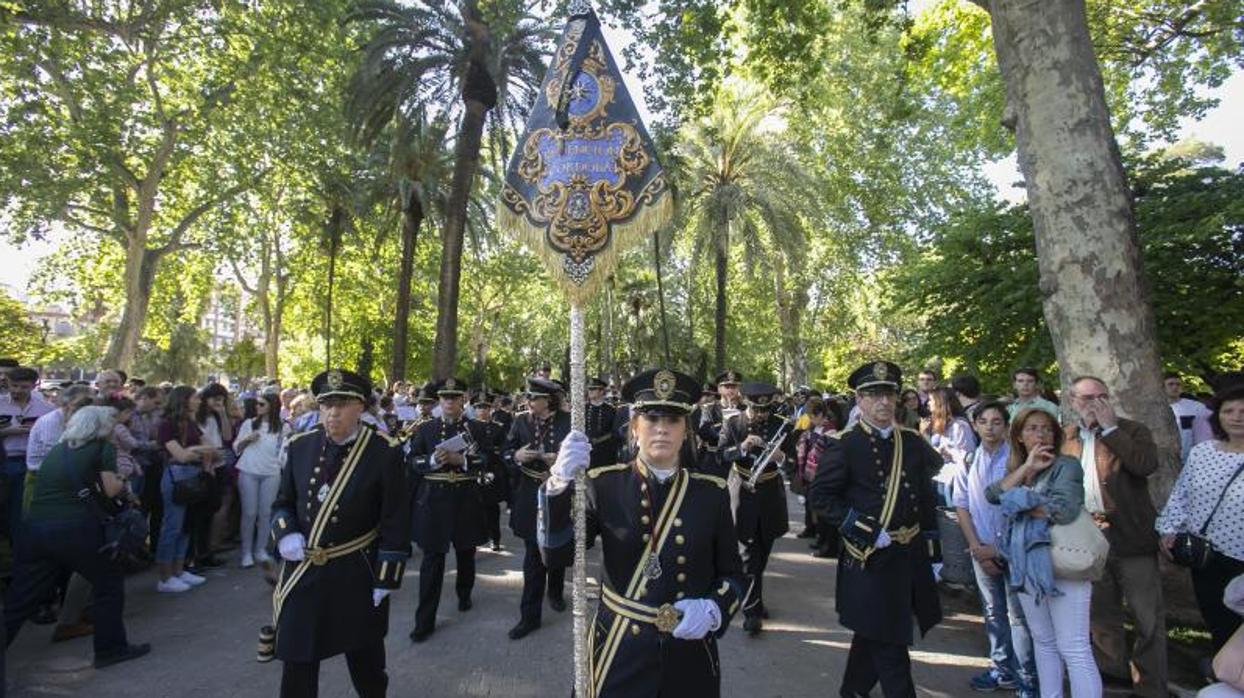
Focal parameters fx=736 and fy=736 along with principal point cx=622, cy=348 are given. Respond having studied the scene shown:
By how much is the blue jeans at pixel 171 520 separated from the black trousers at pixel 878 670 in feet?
22.6

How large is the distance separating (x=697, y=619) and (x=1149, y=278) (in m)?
9.41

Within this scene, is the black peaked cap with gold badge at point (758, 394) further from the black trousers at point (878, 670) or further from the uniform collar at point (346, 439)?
the uniform collar at point (346, 439)

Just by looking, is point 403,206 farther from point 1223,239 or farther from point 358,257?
point 1223,239

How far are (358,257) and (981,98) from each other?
77.8ft

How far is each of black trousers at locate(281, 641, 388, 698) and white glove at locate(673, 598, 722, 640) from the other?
213 centimetres

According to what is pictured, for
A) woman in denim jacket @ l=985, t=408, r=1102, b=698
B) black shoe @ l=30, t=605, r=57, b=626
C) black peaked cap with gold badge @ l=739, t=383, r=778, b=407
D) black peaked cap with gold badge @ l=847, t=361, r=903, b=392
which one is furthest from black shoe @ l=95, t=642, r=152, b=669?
woman in denim jacket @ l=985, t=408, r=1102, b=698

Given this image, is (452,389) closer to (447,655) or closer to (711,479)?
(447,655)

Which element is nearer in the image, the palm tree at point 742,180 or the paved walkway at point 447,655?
the paved walkway at point 447,655

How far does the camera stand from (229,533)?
10312mm

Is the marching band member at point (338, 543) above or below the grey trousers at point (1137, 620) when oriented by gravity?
above

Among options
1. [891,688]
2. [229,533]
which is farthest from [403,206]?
[891,688]

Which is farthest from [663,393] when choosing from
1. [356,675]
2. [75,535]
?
[75,535]

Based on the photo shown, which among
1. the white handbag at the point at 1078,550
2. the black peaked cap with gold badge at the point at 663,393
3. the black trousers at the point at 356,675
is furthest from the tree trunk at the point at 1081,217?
the black trousers at the point at 356,675

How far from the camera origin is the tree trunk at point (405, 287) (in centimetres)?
2233
